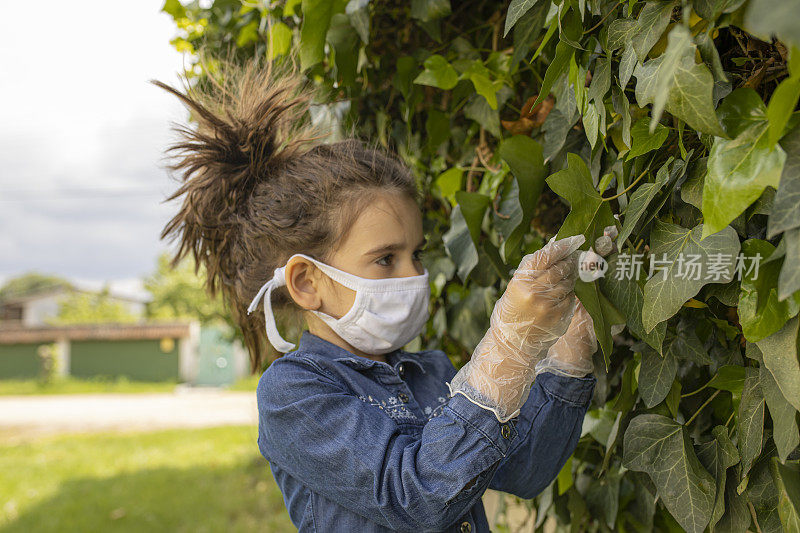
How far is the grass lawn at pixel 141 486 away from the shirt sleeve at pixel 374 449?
120 inches

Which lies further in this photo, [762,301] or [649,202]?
[649,202]

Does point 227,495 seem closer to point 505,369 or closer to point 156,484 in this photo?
point 156,484

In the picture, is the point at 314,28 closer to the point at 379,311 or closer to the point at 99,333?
the point at 379,311

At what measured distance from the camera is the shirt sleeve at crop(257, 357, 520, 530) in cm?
82

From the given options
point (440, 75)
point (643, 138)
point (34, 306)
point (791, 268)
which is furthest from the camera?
point (34, 306)

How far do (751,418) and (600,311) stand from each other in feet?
0.61

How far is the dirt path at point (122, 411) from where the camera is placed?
8.25m

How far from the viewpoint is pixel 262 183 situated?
125 centimetres

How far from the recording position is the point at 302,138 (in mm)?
1296

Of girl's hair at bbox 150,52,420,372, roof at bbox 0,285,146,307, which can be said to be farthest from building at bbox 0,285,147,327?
girl's hair at bbox 150,52,420,372

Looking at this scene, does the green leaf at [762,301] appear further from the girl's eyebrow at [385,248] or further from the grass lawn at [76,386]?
the grass lawn at [76,386]

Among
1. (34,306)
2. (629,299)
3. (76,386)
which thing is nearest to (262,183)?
(629,299)

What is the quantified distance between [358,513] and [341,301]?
33cm

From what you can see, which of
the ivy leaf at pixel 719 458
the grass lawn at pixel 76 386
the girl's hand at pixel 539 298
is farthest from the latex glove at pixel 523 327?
the grass lawn at pixel 76 386
